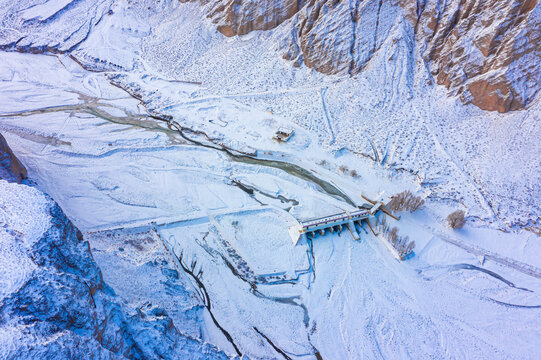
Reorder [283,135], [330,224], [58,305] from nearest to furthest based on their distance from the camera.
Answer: [58,305] → [330,224] → [283,135]

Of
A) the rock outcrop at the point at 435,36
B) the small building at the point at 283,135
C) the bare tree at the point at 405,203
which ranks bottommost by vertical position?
the bare tree at the point at 405,203

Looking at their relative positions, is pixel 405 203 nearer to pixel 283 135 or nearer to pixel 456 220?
pixel 456 220

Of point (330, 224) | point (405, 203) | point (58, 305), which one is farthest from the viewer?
point (405, 203)

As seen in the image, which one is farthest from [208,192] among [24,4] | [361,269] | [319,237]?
[24,4]

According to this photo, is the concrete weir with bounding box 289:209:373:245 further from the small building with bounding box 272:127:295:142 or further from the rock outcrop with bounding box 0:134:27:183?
the rock outcrop with bounding box 0:134:27:183

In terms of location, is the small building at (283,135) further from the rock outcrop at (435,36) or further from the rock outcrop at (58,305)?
the rock outcrop at (58,305)

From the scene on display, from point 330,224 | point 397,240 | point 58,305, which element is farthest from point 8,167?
point 397,240

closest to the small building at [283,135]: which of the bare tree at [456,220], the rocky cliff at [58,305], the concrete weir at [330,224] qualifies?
the concrete weir at [330,224]
